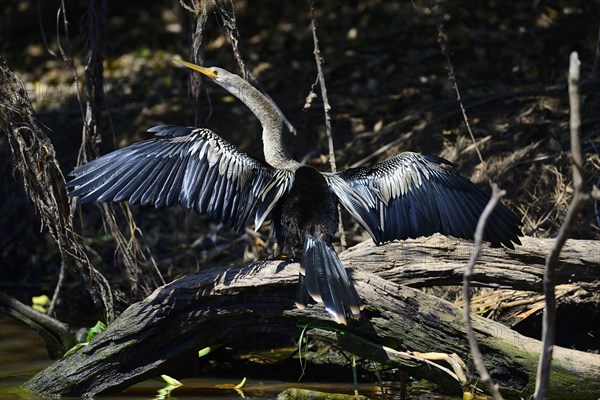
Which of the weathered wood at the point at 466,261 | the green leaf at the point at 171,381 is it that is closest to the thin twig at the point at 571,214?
the weathered wood at the point at 466,261

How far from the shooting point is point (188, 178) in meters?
4.52

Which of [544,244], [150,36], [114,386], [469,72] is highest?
[150,36]

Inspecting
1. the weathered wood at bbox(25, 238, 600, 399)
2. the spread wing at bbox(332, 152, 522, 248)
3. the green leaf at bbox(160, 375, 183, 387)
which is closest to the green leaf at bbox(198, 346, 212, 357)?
the green leaf at bbox(160, 375, 183, 387)

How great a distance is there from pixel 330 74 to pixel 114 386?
192 inches

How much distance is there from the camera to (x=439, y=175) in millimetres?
4852

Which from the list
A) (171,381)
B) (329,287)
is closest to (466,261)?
(329,287)

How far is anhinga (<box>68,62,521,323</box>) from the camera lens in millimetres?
4410

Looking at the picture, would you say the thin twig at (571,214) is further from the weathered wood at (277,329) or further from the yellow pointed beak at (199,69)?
the yellow pointed beak at (199,69)

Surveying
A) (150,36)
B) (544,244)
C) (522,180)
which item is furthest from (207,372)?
(150,36)

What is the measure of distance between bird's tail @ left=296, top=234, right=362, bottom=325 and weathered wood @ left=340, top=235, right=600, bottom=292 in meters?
0.63

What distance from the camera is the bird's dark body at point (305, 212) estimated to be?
4570 millimetres

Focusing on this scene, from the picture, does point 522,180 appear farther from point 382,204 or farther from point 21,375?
point 21,375

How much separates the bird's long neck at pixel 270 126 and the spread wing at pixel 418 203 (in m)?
0.50

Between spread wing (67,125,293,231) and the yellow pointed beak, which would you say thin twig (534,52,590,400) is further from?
the yellow pointed beak
